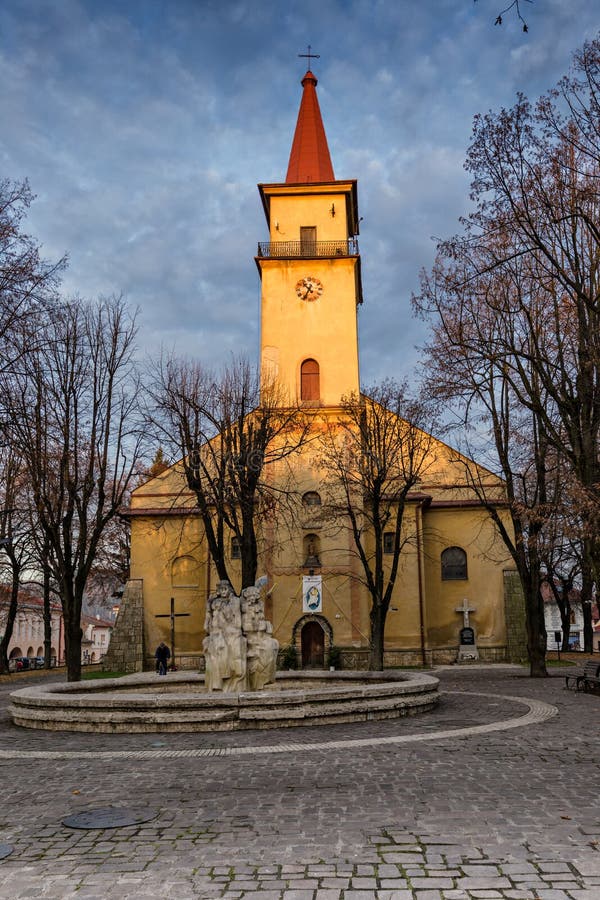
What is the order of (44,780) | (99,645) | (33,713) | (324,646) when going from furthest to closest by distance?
(99,645) < (324,646) < (33,713) < (44,780)

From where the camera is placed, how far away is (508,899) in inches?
193

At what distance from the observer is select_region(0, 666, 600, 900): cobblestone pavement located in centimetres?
532

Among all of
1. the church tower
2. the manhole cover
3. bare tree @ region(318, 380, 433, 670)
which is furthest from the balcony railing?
the manhole cover

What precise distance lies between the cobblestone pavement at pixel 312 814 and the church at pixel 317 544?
20814 millimetres

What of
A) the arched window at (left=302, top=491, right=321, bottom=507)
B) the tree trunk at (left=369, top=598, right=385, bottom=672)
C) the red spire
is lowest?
the tree trunk at (left=369, top=598, right=385, bottom=672)

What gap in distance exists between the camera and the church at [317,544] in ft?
111

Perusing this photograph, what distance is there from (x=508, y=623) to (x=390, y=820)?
2953cm

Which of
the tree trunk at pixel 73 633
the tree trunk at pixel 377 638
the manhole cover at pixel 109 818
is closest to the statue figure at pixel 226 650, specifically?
the tree trunk at pixel 73 633

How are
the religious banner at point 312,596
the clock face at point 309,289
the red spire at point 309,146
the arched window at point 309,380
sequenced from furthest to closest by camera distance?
1. the red spire at point 309,146
2. the clock face at point 309,289
3. the arched window at point 309,380
4. the religious banner at point 312,596

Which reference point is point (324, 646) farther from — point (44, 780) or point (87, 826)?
point (87, 826)

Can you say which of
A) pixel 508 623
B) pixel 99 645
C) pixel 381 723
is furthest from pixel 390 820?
pixel 99 645

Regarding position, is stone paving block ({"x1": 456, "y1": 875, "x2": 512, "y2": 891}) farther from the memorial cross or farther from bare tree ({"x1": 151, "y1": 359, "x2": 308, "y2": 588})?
the memorial cross

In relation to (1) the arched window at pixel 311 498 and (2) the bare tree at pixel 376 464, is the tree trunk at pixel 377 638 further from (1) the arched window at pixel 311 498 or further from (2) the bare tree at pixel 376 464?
(1) the arched window at pixel 311 498

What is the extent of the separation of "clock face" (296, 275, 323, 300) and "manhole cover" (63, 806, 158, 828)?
3031 centimetres
